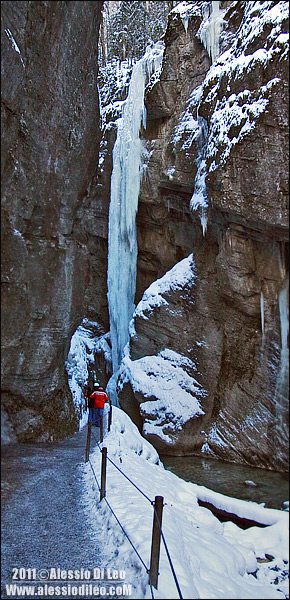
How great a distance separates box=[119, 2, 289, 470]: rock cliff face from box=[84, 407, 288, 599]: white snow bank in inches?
158

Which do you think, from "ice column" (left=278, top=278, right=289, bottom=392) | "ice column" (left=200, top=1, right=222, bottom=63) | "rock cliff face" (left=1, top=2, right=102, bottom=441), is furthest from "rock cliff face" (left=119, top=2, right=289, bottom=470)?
"rock cliff face" (left=1, top=2, right=102, bottom=441)

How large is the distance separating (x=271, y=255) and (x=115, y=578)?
10298mm

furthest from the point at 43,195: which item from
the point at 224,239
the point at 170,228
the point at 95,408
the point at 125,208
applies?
the point at 125,208

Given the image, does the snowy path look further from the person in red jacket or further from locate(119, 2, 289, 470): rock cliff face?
locate(119, 2, 289, 470): rock cliff face

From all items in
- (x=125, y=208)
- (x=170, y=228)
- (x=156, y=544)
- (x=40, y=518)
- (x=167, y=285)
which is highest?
(x=125, y=208)

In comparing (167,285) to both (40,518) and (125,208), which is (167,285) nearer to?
(125,208)

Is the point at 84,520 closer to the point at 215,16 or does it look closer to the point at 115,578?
the point at 115,578

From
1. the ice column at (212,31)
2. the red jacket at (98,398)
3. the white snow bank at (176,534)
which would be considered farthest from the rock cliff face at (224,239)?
the red jacket at (98,398)

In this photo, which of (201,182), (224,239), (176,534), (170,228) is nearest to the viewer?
(176,534)

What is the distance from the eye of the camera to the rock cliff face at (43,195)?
3.55 metres

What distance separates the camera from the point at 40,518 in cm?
346

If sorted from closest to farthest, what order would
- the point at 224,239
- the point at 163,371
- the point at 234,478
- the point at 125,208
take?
the point at 234,478 → the point at 224,239 → the point at 163,371 → the point at 125,208

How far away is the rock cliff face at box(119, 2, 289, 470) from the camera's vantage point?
11336 mm

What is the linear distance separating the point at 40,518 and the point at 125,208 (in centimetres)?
1703
